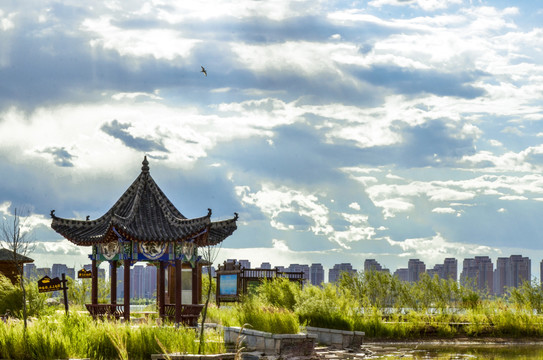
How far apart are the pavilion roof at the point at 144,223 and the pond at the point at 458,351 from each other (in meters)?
7.66

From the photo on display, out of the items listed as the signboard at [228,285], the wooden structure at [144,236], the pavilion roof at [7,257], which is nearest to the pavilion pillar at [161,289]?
the wooden structure at [144,236]

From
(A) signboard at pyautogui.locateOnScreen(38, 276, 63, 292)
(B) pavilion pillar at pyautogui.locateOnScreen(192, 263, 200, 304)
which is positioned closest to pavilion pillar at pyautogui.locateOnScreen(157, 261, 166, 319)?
(B) pavilion pillar at pyautogui.locateOnScreen(192, 263, 200, 304)

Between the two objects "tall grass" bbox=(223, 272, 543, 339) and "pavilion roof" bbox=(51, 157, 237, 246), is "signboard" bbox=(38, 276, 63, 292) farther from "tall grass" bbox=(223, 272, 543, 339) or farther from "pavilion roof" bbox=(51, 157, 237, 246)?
"tall grass" bbox=(223, 272, 543, 339)

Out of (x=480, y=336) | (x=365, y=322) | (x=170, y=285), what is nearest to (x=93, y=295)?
(x=170, y=285)

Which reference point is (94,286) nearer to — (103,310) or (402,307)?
(103,310)

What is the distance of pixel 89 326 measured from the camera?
2092cm

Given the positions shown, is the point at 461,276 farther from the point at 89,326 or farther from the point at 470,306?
the point at 89,326

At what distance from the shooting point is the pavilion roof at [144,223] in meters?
25.5

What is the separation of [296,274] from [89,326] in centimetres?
2234

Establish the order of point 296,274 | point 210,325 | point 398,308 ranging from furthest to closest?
1. point 296,274
2. point 398,308
3. point 210,325

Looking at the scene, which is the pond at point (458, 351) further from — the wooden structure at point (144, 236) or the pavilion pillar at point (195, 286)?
the wooden structure at point (144, 236)

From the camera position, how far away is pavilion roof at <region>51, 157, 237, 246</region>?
25547mm

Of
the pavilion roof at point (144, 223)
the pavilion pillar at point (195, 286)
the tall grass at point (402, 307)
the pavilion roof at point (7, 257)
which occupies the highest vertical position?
the pavilion roof at point (144, 223)

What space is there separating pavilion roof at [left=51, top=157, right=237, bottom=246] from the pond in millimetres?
7657
